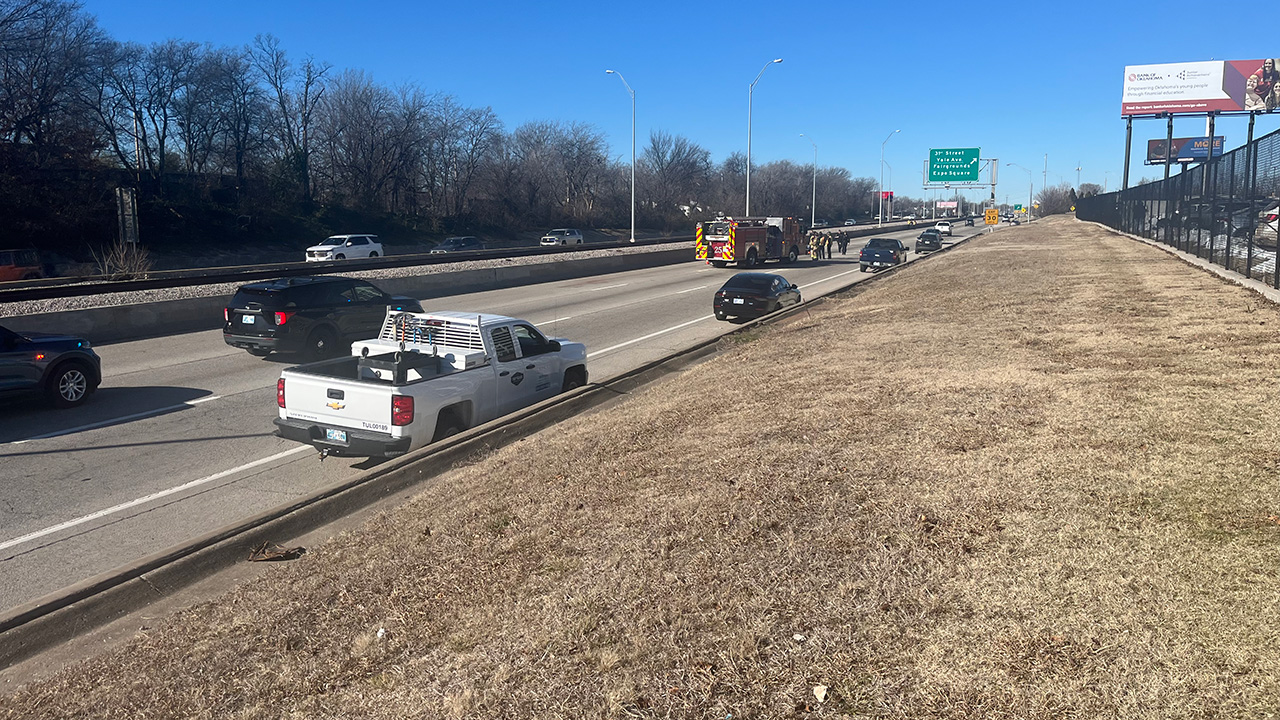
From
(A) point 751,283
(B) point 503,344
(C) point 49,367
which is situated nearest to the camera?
(B) point 503,344

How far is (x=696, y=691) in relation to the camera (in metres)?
3.70

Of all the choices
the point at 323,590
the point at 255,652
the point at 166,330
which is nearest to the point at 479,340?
the point at 323,590

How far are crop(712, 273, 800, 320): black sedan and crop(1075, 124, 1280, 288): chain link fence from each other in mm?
9722

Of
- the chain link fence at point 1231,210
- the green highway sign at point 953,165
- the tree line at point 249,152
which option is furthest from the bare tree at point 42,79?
the green highway sign at point 953,165

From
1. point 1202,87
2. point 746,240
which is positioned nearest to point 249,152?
point 746,240

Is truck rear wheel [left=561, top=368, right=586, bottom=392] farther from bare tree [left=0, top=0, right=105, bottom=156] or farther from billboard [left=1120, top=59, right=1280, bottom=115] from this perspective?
billboard [left=1120, top=59, right=1280, bottom=115]

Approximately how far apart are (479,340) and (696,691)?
6623 mm

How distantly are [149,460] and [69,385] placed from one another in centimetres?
323

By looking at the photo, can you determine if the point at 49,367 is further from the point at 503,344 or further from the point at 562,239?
the point at 562,239

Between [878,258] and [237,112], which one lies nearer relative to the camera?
[878,258]

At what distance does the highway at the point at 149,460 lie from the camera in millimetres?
6926

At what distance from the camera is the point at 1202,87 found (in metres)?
67.9

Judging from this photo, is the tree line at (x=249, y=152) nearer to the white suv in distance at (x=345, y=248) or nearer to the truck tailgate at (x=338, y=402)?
the white suv in distance at (x=345, y=248)

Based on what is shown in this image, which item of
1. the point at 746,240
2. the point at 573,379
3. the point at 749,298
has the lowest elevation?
the point at 573,379
